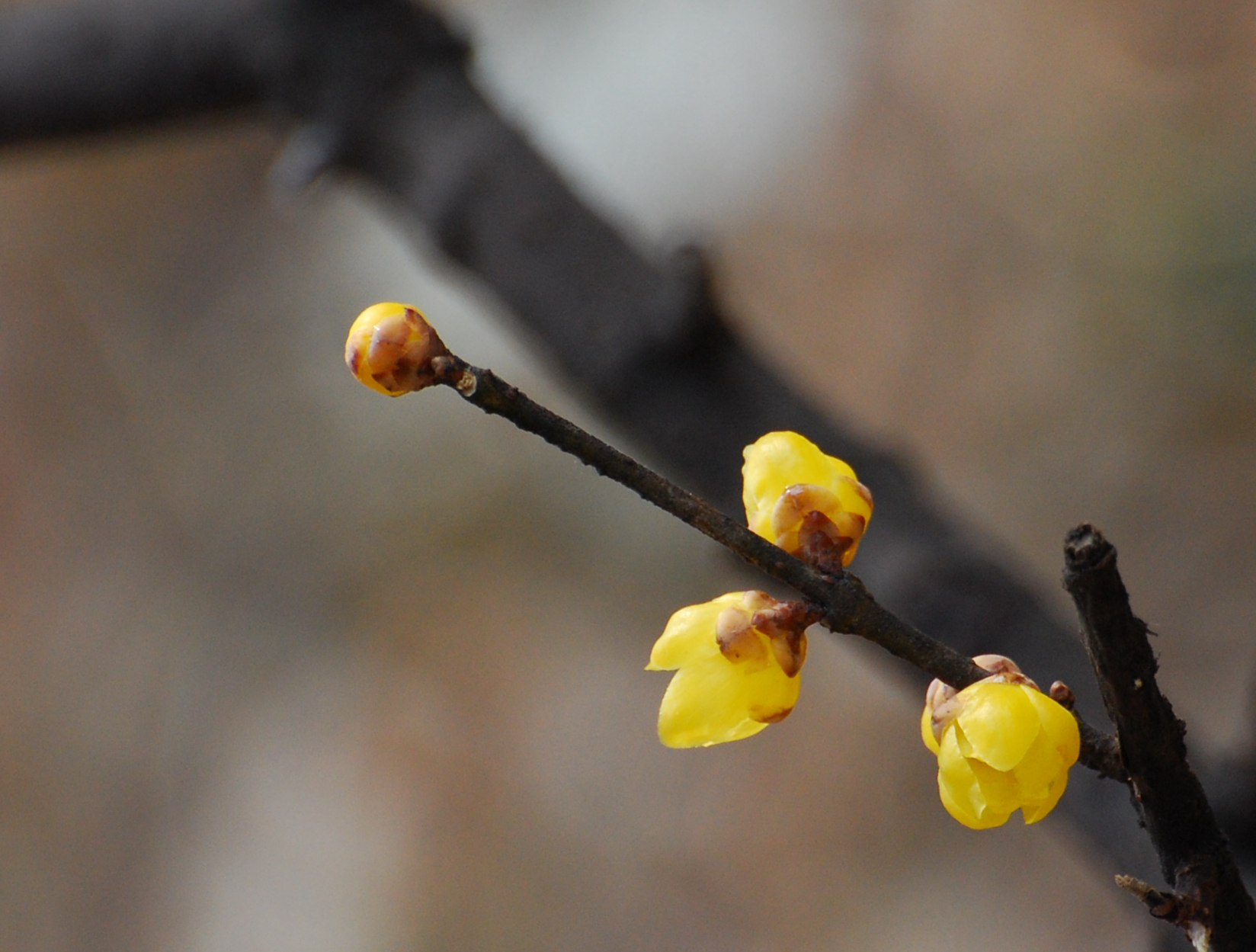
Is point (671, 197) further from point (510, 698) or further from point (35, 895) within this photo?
point (35, 895)

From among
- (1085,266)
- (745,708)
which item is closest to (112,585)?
→ (1085,266)

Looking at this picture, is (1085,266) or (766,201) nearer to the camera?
A: (1085,266)

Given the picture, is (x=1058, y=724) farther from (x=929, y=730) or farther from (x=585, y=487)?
(x=585, y=487)

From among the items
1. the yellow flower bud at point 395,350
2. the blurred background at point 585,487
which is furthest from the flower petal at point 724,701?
the blurred background at point 585,487

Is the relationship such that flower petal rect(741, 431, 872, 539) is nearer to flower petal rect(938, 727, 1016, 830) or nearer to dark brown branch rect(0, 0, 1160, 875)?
flower petal rect(938, 727, 1016, 830)

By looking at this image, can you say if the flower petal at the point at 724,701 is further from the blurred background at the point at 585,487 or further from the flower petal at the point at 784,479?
the blurred background at the point at 585,487
